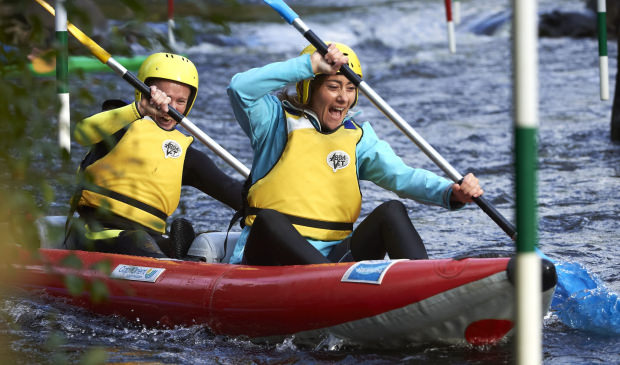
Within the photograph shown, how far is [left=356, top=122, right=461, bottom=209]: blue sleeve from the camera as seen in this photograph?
3236 millimetres

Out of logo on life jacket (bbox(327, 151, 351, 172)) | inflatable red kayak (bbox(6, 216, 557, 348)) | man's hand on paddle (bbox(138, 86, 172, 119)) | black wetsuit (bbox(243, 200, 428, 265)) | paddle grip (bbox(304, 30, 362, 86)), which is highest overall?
paddle grip (bbox(304, 30, 362, 86))

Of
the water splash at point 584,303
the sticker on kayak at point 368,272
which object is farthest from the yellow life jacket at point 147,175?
the water splash at point 584,303

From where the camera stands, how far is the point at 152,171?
3748 mm

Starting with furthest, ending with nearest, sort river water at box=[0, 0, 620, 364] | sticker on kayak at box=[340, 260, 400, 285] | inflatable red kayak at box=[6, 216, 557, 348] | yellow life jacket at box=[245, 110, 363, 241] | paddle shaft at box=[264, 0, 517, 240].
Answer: paddle shaft at box=[264, 0, 517, 240]
yellow life jacket at box=[245, 110, 363, 241]
river water at box=[0, 0, 620, 364]
sticker on kayak at box=[340, 260, 400, 285]
inflatable red kayak at box=[6, 216, 557, 348]

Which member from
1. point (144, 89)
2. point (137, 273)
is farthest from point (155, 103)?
point (137, 273)

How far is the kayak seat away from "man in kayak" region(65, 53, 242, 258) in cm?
6

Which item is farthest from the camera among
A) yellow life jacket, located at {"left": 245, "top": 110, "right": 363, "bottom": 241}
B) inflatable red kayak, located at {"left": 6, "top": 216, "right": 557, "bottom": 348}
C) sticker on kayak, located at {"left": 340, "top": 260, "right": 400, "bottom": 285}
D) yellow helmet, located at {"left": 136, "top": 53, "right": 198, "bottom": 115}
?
yellow helmet, located at {"left": 136, "top": 53, "right": 198, "bottom": 115}

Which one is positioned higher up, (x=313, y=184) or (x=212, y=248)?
(x=313, y=184)

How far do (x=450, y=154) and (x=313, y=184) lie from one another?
4467 millimetres

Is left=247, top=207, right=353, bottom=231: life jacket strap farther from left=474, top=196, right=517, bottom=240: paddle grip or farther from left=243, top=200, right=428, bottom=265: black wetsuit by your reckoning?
left=474, top=196, right=517, bottom=240: paddle grip

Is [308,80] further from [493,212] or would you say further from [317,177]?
[493,212]

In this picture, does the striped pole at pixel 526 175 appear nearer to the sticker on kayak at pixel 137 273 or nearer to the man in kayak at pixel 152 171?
the sticker on kayak at pixel 137 273

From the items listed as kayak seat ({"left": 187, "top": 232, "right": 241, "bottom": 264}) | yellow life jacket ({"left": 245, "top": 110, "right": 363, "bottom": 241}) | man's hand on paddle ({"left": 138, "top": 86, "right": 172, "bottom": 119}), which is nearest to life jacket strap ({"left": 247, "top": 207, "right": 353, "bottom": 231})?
yellow life jacket ({"left": 245, "top": 110, "right": 363, "bottom": 241})

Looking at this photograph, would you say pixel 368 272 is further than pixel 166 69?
No
